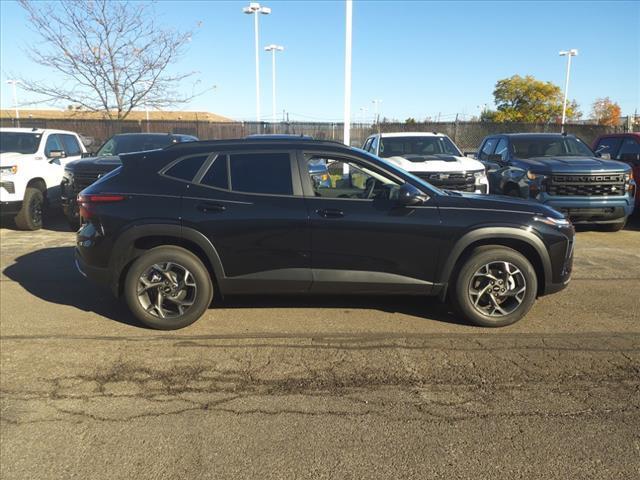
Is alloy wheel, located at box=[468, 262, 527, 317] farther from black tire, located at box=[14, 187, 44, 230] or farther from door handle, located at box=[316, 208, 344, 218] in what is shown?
black tire, located at box=[14, 187, 44, 230]

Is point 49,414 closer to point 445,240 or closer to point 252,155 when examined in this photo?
point 252,155

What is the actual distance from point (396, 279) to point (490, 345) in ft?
3.18

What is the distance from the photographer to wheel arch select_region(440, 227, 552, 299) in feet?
14.6

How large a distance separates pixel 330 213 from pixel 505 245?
5.50ft

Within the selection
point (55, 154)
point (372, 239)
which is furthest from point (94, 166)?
point (372, 239)

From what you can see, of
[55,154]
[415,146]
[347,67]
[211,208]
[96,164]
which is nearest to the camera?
[211,208]

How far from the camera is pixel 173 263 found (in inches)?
179

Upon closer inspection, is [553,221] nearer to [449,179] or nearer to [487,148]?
[449,179]

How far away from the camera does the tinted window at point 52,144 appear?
32.9ft

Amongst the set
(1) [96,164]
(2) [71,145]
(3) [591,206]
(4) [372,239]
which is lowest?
(3) [591,206]

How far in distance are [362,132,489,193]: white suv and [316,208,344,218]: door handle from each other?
14.5 ft

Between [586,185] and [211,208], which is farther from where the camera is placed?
[586,185]

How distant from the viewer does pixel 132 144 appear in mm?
9883

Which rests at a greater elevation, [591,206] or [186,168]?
[186,168]
